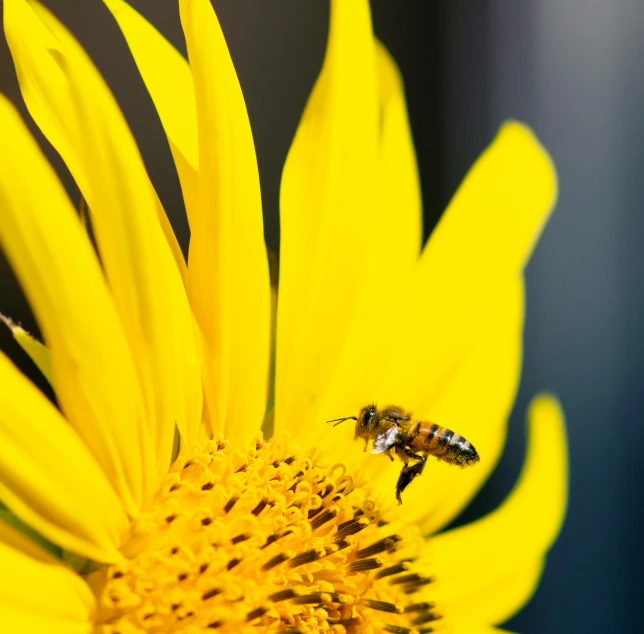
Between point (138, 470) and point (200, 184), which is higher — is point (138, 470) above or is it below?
below

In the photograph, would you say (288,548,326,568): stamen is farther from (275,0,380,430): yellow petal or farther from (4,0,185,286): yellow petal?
(4,0,185,286): yellow petal

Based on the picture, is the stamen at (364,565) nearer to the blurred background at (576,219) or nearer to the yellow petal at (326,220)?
the yellow petal at (326,220)

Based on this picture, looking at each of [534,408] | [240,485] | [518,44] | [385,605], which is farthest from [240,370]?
[518,44]

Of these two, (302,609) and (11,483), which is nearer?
(11,483)

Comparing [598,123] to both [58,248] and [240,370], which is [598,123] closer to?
[240,370]

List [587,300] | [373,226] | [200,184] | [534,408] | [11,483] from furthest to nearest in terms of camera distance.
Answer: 1. [587,300]
2. [534,408]
3. [373,226]
4. [200,184]
5. [11,483]

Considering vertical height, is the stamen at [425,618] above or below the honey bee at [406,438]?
below

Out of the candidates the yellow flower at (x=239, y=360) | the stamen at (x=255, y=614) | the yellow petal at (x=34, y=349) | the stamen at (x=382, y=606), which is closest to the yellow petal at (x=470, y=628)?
the yellow flower at (x=239, y=360)

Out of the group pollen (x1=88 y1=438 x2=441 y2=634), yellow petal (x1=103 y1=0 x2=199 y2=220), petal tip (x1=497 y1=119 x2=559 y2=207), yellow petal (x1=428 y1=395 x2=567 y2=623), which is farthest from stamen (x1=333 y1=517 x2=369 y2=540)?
petal tip (x1=497 y1=119 x2=559 y2=207)
